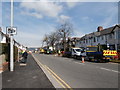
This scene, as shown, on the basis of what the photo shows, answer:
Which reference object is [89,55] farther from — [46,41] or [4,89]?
[46,41]

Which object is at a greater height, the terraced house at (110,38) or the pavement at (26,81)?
the terraced house at (110,38)

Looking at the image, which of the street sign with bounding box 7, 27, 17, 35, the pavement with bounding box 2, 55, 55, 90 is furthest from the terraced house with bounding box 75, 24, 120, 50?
the pavement with bounding box 2, 55, 55, 90

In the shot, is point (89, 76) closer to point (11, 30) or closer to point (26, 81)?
point (26, 81)

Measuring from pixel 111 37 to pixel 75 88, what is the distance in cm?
3430

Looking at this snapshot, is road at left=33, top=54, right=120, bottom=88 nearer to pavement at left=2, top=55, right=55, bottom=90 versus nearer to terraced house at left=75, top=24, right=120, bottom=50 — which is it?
pavement at left=2, top=55, right=55, bottom=90

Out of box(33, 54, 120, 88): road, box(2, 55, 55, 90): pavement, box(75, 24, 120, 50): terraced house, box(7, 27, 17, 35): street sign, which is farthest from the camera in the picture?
box(75, 24, 120, 50): terraced house

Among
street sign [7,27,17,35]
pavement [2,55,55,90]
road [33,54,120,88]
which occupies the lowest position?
road [33,54,120,88]

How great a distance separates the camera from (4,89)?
586 cm

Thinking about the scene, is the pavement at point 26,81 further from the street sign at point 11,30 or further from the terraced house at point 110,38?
the terraced house at point 110,38

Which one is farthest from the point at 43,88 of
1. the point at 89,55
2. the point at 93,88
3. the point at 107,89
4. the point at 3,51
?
the point at 89,55

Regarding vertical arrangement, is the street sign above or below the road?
above

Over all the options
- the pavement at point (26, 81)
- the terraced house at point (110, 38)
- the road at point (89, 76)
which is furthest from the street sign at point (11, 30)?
the terraced house at point (110, 38)

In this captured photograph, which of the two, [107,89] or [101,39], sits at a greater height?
[101,39]

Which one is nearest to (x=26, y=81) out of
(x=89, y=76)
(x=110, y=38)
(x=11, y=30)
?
(x=89, y=76)
